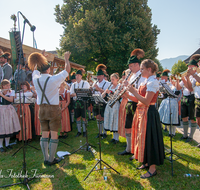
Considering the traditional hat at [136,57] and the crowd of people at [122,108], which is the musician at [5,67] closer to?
the crowd of people at [122,108]

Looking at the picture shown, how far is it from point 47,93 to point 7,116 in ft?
7.20

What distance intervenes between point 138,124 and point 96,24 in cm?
1486

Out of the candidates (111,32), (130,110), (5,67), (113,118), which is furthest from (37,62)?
(111,32)

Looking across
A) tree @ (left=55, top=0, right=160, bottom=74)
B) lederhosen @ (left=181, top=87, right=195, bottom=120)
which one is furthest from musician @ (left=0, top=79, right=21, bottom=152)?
tree @ (left=55, top=0, right=160, bottom=74)

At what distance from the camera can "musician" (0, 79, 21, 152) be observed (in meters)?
4.51

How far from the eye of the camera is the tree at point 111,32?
1585cm

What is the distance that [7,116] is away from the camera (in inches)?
181

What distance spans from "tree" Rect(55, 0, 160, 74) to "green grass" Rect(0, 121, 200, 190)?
13459mm

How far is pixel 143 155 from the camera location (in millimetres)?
2914

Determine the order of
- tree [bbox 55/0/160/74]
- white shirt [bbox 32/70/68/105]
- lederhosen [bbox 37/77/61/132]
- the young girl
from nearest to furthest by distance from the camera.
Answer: white shirt [bbox 32/70/68/105] → lederhosen [bbox 37/77/61/132] → the young girl → tree [bbox 55/0/160/74]

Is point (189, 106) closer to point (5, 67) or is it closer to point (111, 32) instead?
point (5, 67)

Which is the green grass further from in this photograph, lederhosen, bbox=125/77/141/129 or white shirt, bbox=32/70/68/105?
white shirt, bbox=32/70/68/105

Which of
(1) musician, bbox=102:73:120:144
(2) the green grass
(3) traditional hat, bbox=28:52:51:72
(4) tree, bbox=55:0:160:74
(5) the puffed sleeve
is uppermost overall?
(4) tree, bbox=55:0:160:74

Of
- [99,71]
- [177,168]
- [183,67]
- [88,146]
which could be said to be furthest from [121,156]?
[183,67]
